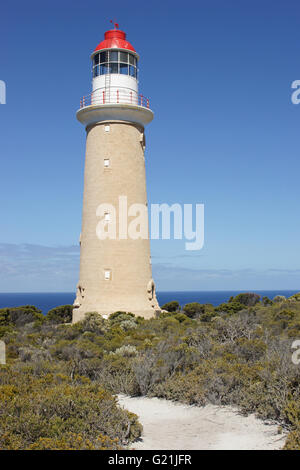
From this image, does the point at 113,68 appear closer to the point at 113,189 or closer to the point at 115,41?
the point at 115,41

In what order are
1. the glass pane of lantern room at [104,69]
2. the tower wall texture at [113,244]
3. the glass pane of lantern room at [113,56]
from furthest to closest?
the glass pane of lantern room at [104,69] → the glass pane of lantern room at [113,56] → the tower wall texture at [113,244]

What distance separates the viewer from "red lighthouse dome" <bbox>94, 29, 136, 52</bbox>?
23047mm

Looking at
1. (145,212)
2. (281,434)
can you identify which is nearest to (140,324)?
(145,212)

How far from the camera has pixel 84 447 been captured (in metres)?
6.71

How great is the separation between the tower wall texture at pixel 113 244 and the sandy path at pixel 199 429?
12.1 m

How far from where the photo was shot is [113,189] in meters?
22.8

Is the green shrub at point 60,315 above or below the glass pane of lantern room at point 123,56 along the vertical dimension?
below

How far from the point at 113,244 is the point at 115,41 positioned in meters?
9.45

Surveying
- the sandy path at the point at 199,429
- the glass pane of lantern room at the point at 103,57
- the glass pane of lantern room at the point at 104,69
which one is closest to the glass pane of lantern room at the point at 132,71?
the glass pane of lantern room at the point at 104,69

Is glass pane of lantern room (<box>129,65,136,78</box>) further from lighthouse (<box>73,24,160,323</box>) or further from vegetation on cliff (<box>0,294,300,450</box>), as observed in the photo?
vegetation on cliff (<box>0,294,300,450</box>)

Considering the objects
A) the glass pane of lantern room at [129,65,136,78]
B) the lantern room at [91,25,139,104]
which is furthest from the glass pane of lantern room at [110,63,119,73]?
the glass pane of lantern room at [129,65,136,78]

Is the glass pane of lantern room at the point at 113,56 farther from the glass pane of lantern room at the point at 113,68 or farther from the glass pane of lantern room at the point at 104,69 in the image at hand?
the glass pane of lantern room at the point at 104,69

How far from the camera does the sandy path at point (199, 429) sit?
7.71 metres

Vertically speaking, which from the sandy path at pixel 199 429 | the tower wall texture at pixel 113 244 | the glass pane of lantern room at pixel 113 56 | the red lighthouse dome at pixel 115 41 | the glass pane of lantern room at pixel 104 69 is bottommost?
the sandy path at pixel 199 429
